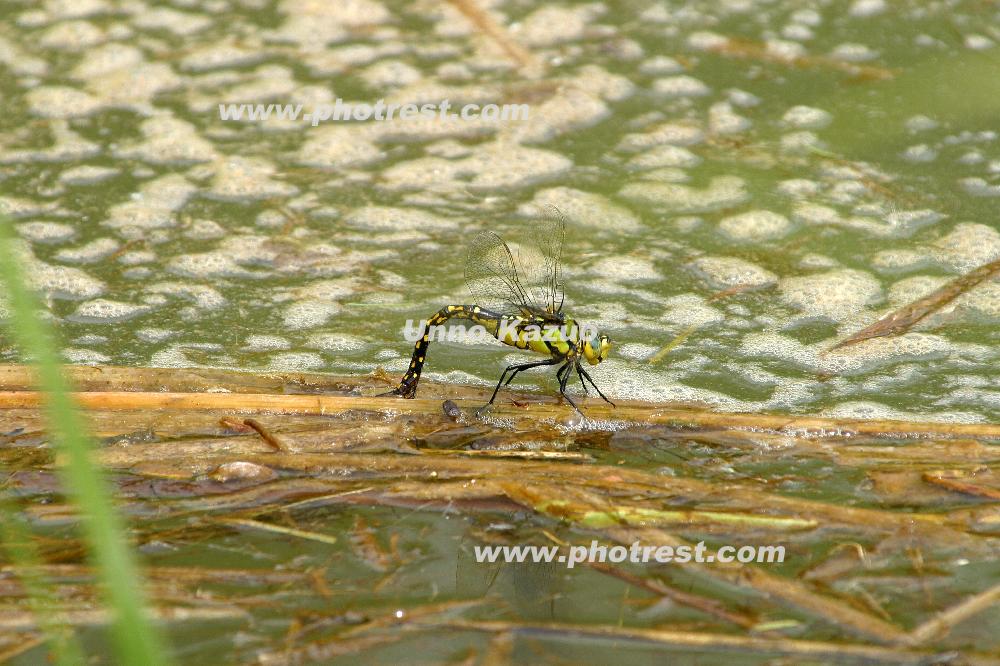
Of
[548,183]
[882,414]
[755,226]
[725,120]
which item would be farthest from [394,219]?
[882,414]

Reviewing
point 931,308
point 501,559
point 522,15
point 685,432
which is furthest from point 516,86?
point 501,559

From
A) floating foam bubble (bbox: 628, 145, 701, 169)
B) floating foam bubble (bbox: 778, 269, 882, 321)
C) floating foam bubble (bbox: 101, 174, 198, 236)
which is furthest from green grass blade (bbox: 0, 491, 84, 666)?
floating foam bubble (bbox: 628, 145, 701, 169)

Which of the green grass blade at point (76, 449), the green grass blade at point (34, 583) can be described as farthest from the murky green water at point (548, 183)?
the green grass blade at point (76, 449)

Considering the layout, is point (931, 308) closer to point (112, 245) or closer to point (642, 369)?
point (642, 369)

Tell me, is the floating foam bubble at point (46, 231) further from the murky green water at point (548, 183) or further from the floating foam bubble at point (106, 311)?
the floating foam bubble at point (106, 311)

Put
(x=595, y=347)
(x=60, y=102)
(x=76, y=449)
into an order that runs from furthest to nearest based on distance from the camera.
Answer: (x=60, y=102), (x=595, y=347), (x=76, y=449)

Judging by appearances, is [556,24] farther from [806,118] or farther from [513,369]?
[513,369]
